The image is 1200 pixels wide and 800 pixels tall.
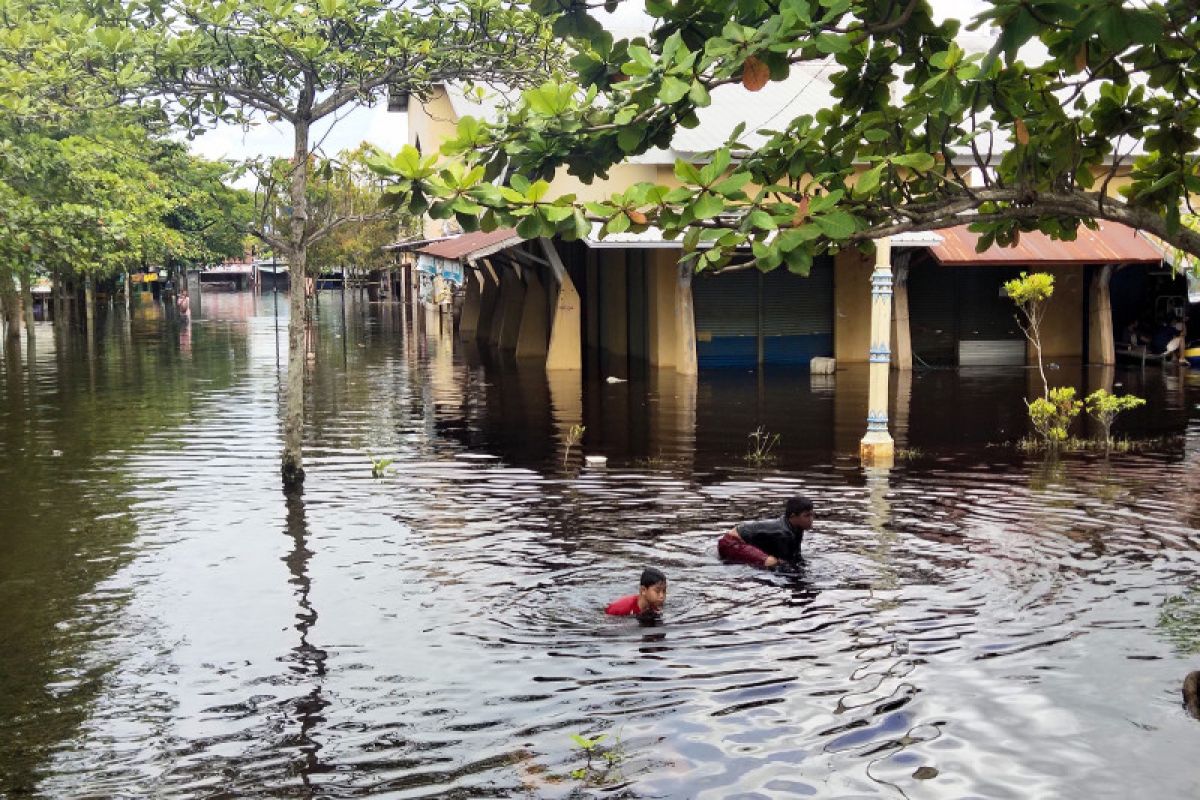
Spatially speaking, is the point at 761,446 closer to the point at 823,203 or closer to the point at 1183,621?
the point at 1183,621

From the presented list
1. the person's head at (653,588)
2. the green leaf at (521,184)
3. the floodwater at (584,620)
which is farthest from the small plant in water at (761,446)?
the green leaf at (521,184)

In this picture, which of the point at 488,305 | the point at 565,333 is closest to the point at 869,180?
the point at 565,333

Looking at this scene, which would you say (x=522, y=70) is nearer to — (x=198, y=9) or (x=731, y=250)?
(x=198, y=9)

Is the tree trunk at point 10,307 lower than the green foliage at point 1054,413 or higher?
higher

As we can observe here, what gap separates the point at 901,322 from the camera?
3250cm

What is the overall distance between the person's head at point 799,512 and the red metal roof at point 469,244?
15719 millimetres

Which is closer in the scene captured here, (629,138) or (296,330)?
(629,138)

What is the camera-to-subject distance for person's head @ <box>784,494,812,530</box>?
12477 millimetres

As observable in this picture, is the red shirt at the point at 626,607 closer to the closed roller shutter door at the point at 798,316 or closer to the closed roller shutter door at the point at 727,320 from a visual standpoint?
the closed roller shutter door at the point at 727,320

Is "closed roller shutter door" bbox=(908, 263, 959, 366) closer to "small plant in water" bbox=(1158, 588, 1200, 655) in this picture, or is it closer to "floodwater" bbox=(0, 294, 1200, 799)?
"floodwater" bbox=(0, 294, 1200, 799)

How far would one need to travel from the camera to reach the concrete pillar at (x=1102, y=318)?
32781mm

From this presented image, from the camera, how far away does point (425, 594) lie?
1191 cm

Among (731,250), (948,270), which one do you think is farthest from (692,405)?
(731,250)

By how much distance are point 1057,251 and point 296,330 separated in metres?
19.9
